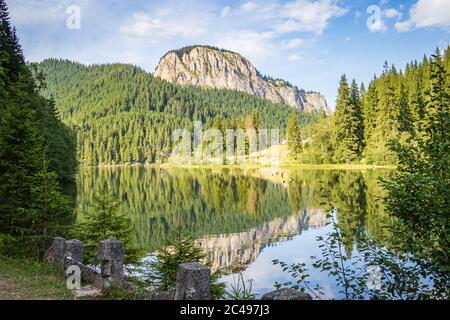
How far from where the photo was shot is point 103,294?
840 cm

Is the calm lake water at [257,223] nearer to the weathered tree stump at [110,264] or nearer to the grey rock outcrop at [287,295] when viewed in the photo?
the weathered tree stump at [110,264]

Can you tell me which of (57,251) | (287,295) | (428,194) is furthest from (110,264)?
(428,194)

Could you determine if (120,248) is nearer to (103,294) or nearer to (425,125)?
(103,294)

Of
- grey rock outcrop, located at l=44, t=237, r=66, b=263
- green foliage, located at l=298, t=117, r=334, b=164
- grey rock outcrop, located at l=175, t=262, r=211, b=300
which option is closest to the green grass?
grey rock outcrop, located at l=44, t=237, r=66, b=263

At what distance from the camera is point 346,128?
91125 mm

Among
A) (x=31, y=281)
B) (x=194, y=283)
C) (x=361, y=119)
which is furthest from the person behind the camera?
(x=361, y=119)

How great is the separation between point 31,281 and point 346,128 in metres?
88.3

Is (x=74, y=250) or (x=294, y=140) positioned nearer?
(x=74, y=250)

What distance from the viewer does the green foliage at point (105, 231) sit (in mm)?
12898

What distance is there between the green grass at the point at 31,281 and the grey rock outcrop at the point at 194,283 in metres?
3.24

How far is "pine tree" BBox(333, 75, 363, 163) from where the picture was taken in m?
87.6

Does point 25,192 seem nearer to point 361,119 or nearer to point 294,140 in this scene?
point 361,119

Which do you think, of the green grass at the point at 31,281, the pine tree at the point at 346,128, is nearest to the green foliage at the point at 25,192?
the green grass at the point at 31,281

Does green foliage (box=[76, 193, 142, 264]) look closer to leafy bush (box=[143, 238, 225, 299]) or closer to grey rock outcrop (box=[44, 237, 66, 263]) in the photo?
grey rock outcrop (box=[44, 237, 66, 263])
